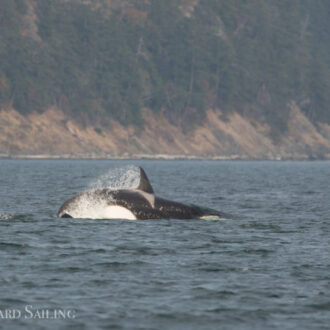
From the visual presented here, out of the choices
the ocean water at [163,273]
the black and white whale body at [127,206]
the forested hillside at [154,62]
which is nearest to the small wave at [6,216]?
the ocean water at [163,273]

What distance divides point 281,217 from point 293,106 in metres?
158

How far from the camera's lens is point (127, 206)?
2841 centimetres

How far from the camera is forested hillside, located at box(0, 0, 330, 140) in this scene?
14862 centimetres

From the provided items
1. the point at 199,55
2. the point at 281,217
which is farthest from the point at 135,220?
the point at 199,55

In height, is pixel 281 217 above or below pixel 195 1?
below

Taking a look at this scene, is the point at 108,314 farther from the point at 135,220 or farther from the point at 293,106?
the point at 293,106

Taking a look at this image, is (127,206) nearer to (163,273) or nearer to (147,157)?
(163,273)

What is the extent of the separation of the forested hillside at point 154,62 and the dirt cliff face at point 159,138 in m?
2.28

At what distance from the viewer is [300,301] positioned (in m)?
16.8

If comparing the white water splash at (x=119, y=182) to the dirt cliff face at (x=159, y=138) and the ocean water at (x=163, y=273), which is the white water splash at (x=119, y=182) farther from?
the dirt cliff face at (x=159, y=138)

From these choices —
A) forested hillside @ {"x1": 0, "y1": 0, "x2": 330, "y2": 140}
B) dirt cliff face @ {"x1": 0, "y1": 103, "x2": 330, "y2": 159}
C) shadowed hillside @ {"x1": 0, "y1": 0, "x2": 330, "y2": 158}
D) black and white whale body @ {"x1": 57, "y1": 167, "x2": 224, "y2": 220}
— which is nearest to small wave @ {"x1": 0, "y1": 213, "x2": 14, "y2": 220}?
black and white whale body @ {"x1": 57, "y1": 167, "x2": 224, "y2": 220}

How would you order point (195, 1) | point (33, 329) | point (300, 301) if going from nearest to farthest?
1. point (33, 329)
2. point (300, 301)
3. point (195, 1)

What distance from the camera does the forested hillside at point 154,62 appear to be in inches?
5851

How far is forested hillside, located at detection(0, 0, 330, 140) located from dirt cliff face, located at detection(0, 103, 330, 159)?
2.28 meters
